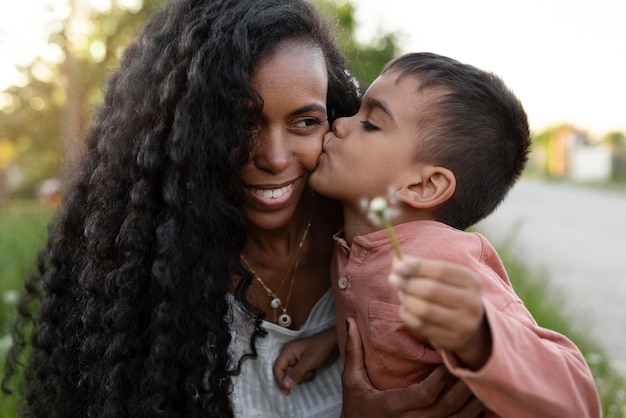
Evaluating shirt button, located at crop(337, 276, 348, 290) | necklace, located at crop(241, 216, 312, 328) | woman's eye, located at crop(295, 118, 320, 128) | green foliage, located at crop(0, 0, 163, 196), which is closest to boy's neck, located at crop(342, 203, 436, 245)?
shirt button, located at crop(337, 276, 348, 290)

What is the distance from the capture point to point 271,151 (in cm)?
208

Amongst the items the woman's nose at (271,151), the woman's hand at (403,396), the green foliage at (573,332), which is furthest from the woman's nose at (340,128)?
the green foliage at (573,332)

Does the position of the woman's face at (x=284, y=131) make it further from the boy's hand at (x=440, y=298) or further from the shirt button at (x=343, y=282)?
the boy's hand at (x=440, y=298)

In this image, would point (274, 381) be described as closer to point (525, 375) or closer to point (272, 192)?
point (272, 192)

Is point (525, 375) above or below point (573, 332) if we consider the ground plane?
above

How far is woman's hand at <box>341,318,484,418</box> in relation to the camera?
6.00 feet

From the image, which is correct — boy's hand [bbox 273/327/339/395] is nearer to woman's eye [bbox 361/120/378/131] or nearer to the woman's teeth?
the woman's teeth

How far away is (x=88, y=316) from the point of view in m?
2.10

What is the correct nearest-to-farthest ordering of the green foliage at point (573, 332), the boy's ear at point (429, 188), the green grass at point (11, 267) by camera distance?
the boy's ear at point (429, 188)
the green foliage at point (573, 332)
the green grass at point (11, 267)

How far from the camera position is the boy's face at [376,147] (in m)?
2.00

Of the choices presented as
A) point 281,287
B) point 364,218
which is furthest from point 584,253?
point 364,218

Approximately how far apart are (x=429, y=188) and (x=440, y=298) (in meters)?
0.72

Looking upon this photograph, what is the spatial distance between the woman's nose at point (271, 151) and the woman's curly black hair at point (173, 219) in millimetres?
70

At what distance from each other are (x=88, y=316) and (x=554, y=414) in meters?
1.33
